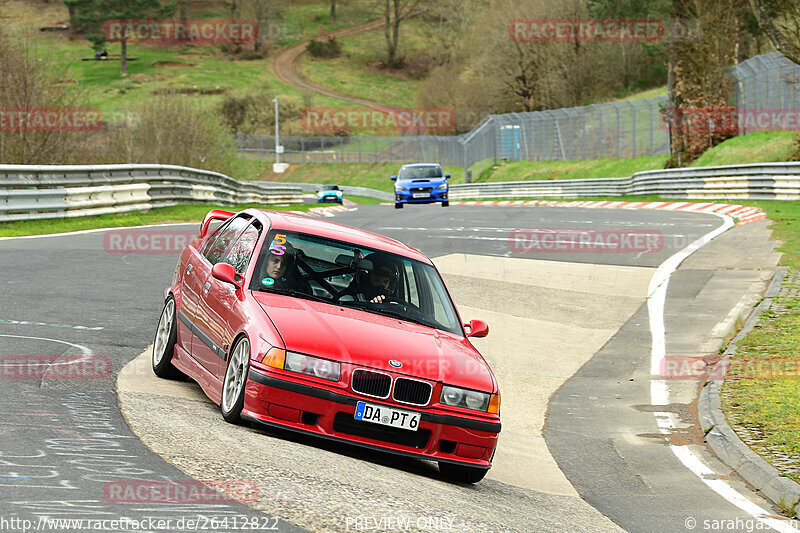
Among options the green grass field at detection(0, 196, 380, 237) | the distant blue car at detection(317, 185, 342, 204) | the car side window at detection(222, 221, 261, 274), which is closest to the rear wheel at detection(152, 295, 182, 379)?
the car side window at detection(222, 221, 261, 274)

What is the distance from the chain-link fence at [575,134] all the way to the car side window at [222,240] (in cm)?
2935

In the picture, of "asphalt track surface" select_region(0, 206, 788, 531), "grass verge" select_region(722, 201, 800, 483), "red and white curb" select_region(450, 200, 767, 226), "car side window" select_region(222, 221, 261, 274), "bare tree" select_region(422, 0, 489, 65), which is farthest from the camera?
"bare tree" select_region(422, 0, 489, 65)

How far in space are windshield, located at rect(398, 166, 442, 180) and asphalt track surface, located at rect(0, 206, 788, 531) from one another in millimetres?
20259

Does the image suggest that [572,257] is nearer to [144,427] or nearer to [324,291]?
[324,291]

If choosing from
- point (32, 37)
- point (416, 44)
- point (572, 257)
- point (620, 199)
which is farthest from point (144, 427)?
point (416, 44)

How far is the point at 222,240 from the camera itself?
904 cm

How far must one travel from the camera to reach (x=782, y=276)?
16.2 meters

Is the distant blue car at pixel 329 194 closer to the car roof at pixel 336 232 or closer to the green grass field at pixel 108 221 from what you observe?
the green grass field at pixel 108 221

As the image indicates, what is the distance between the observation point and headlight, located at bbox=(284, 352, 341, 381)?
6.79 m

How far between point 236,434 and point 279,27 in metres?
150

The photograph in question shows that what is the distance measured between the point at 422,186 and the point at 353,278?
30528 millimetres

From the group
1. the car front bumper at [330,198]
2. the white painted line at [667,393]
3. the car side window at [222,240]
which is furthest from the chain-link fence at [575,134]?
the car side window at [222,240]

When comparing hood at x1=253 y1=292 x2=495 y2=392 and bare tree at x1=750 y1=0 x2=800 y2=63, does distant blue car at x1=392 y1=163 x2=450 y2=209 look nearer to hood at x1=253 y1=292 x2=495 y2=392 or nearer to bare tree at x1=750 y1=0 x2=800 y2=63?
bare tree at x1=750 y1=0 x2=800 y2=63

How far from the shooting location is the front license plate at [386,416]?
6.79 meters
